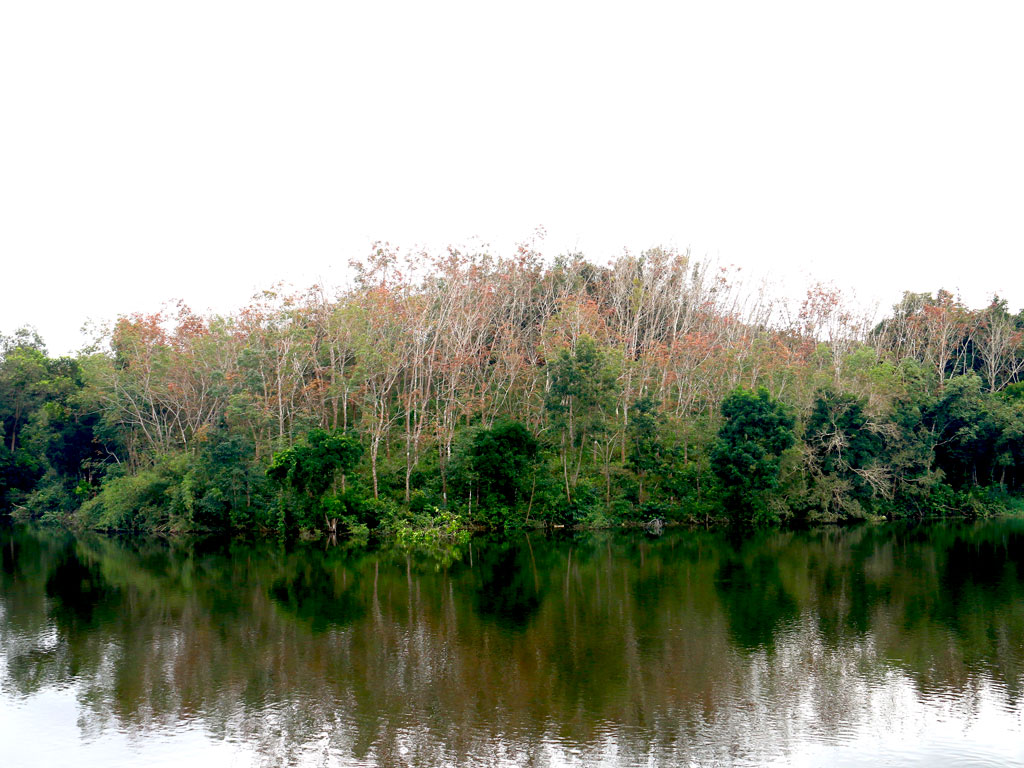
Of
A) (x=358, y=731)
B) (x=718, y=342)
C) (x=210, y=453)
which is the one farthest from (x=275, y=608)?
(x=718, y=342)

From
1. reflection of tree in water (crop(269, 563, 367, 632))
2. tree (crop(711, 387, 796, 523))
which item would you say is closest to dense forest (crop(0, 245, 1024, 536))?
tree (crop(711, 387, 796, 523))

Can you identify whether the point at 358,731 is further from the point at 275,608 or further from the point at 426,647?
the point at 275,608

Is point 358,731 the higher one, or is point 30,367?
point 30,367

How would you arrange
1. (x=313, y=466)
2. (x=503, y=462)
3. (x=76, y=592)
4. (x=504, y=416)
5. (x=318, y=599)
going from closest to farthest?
(x=318, y=599) → (x=76, y=592) → (x=313, y=466) → (x=503, y=462) → (x=504, y=416)

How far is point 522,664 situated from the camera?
47.0 feet

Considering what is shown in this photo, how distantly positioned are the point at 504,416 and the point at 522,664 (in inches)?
1083

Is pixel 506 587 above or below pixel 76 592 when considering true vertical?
above

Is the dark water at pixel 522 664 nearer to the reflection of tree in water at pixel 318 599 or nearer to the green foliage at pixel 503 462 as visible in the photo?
the reflection of tree in water at pixel 318 599

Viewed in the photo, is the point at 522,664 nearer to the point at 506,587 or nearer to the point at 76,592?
the point at 506,587

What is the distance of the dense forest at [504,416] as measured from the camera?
121 feet

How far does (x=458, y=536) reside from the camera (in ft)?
114

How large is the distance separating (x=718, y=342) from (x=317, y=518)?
22.9 metres

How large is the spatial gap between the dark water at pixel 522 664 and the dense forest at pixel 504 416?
10.3m

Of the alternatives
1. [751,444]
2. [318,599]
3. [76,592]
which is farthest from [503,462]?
A: [76,592]
